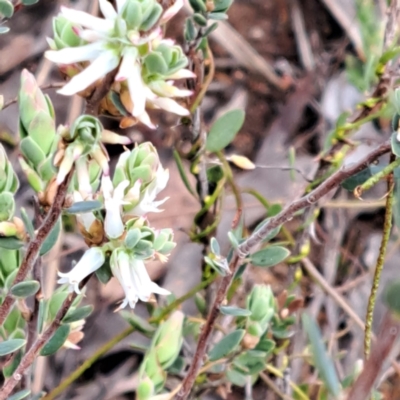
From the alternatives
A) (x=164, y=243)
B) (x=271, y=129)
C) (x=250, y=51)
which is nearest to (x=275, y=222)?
(x=164, y=243)

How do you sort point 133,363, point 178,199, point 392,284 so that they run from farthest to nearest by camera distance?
point 178,199, point 133,363, point 392,284

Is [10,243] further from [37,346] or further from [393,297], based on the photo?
[393,297]

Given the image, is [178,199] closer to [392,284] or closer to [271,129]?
[271,129]

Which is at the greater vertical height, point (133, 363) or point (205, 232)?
point (205, 232)

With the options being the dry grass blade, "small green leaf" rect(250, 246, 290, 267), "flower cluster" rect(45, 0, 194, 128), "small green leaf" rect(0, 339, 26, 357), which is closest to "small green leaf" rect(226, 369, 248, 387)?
"small green leaf" rect(250, 246, 290, 267)

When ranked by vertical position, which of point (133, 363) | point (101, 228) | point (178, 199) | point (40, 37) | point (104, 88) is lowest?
point (133, 363)

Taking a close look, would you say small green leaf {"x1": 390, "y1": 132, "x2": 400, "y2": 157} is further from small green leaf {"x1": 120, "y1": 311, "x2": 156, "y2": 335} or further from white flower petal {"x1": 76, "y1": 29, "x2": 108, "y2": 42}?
small green leaf {"x1": 120, "y1": 311, "x2": 156, "y2": 335}

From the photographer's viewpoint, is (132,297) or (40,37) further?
(40,37)
